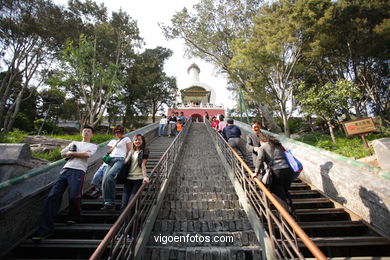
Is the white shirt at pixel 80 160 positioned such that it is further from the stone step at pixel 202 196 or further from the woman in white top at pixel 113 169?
the stone step at pixel 202 196

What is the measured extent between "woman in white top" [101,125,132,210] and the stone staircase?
0.88 m

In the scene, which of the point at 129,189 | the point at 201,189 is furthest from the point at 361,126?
the point at 129,189

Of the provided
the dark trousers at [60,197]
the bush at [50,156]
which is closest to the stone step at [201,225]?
the dark trousers at [60,197]

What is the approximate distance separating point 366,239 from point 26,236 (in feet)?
15.1

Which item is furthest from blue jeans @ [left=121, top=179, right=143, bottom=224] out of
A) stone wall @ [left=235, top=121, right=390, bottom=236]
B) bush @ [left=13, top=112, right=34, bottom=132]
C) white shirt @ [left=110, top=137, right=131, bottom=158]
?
bush @ [left=13, top=112, right=34, bottom=132]

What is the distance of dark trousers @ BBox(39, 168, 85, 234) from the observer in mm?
2339

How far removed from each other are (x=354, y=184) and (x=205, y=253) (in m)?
2.67

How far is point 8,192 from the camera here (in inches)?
93.8

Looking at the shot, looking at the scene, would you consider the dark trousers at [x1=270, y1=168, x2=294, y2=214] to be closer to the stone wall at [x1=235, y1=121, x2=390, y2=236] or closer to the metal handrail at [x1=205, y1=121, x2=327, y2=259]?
the metal handrail at [x1=205, y1=121, x2=327, y2=259]

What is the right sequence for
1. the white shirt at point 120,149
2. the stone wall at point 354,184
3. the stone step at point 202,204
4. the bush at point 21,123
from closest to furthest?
the stone wall at point 354,184
the white shirt at point 120,149
the stone step at point 202,204
the bush at point 21,123

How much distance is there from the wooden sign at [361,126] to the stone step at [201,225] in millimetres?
5006

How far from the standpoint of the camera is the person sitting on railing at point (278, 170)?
2.59m

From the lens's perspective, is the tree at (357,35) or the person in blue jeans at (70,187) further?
the tree at (357,35)

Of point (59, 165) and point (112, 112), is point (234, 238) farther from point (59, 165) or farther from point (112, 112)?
point (112, 112)
